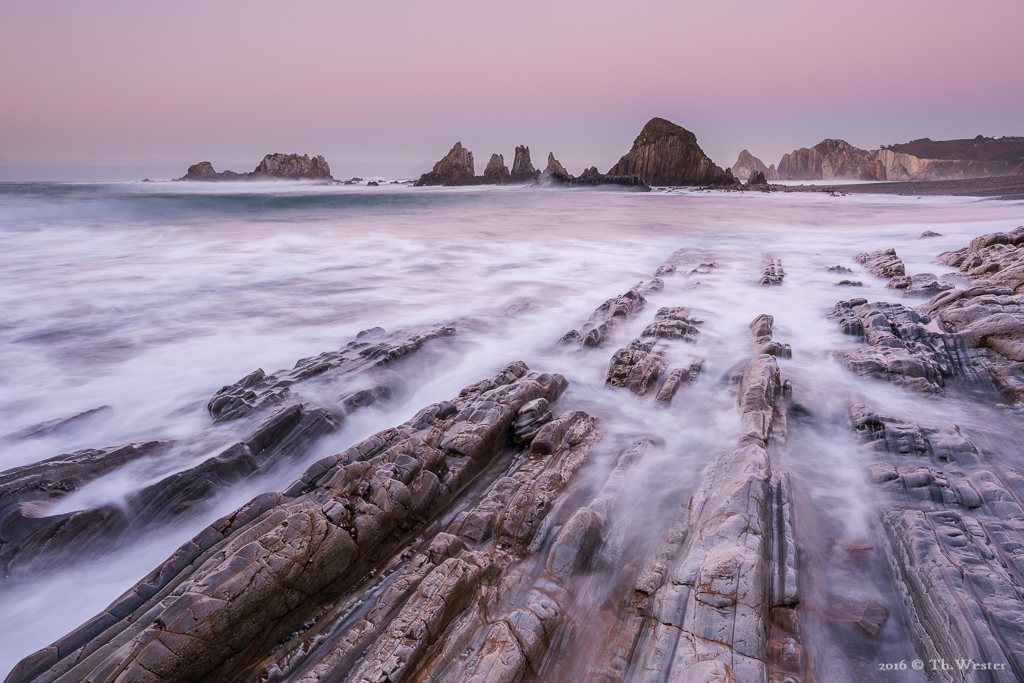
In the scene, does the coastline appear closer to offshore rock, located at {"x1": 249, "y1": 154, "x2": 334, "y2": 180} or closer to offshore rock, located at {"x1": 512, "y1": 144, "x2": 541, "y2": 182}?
offshore rock, located at {"x1": 512, "y1": 144, "x2": 541, "y2": 182}

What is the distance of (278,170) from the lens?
95625 mm

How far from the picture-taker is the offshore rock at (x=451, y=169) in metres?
95.6

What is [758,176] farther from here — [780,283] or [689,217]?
[780,283]

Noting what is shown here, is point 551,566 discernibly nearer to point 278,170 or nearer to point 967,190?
point 967,190

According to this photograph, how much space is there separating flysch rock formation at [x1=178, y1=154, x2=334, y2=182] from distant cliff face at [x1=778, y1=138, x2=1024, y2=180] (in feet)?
496

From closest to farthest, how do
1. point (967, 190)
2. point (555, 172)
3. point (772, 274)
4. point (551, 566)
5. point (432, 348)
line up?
point (551, 566) < point (432, 348) < point (772, 274) < point (967, 190) < point (555, 172)

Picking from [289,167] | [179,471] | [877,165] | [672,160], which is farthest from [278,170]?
[877,165]

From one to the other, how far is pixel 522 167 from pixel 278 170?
54.9 metres

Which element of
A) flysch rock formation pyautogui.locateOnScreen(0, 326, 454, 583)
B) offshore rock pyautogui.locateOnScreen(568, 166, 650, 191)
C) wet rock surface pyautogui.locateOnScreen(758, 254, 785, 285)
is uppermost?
offshore rock pyautogui.locateOnScreen(568, 166, 650, 191)

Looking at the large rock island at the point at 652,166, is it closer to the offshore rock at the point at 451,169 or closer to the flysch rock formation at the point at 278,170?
the offshore rock at the point at 451,169

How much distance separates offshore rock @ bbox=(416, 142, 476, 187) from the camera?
95625 mm

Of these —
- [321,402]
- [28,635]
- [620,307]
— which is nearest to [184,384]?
[321,402]

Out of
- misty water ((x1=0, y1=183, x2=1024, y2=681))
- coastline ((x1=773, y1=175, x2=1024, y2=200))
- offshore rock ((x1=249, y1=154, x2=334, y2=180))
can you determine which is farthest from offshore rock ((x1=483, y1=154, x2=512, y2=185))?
misty water ((x1=0, y1=183, x2=1024, y2=681))

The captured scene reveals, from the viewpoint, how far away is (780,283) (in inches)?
458
